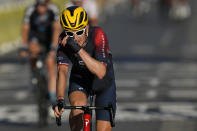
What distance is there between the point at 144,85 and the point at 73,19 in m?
10.2

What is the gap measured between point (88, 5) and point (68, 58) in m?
6.90

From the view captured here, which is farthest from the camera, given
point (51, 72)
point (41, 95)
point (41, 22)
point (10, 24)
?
point (10, 24)

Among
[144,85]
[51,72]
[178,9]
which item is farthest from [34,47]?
[178,9]

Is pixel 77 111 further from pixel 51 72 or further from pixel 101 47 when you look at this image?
pixel 51 72

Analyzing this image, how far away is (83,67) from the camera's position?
25.6ft

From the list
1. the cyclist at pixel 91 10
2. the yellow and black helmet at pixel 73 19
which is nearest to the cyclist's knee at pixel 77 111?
the yellow and black helmet at pixel 73 19

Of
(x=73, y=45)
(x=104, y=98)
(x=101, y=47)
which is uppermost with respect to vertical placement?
(x=73, y=45)

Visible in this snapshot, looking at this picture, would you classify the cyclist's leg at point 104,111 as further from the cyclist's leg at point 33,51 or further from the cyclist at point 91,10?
the cyclist at point 91,10

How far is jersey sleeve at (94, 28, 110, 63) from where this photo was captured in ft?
24.5

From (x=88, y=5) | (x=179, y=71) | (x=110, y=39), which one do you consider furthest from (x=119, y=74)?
(x=110, y=39)

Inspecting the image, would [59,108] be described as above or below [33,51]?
above

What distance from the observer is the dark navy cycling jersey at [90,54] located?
7.54 meters

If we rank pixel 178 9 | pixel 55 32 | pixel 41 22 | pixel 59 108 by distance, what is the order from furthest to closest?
pixel 178 9 < pixel 41 22 < pixel 55 32 < pixel 59 108

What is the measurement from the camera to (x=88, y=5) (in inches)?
569
